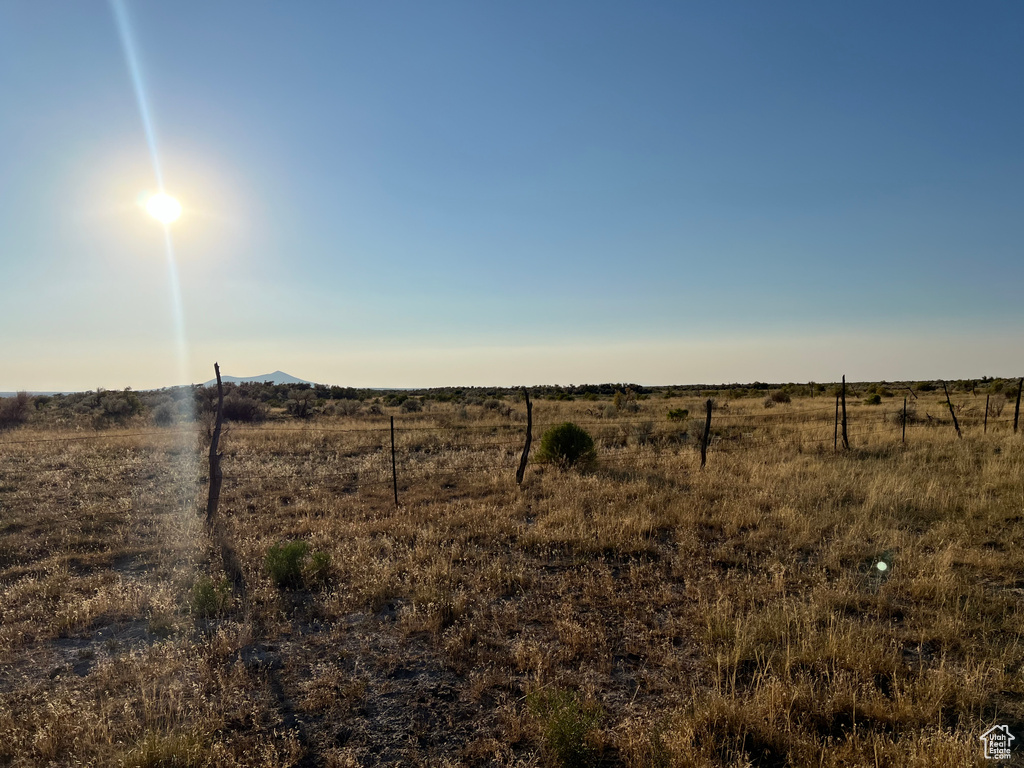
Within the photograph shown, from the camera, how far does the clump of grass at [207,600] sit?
6625mm

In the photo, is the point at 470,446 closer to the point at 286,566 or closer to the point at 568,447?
A: the point at 568,447

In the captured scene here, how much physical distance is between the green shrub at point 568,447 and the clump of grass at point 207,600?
32.0 ft

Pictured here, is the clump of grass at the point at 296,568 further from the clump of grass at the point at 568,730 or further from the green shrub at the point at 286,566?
the clump of grass at the point at 568,730

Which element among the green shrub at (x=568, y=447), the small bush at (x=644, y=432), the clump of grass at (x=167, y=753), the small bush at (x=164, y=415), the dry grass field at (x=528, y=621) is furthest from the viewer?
the small bush at (x=164, y=415)

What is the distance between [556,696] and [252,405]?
3268 cm

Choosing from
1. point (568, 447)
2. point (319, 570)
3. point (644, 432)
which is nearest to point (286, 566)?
point (319, 570)

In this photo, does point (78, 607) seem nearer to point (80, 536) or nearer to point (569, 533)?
point (80, 536)

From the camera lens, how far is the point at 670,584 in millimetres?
7168

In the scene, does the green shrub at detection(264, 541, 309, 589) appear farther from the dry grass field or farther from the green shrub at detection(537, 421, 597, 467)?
the green shrub at detection(537, 421, 597, 467)

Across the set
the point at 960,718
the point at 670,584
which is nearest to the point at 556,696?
the point at 960,718

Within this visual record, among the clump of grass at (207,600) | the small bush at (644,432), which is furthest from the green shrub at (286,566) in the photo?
the small bush at (644,432)

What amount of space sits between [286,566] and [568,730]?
5.14m

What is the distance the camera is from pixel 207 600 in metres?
6.66

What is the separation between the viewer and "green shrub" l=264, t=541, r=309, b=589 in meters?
7.52
